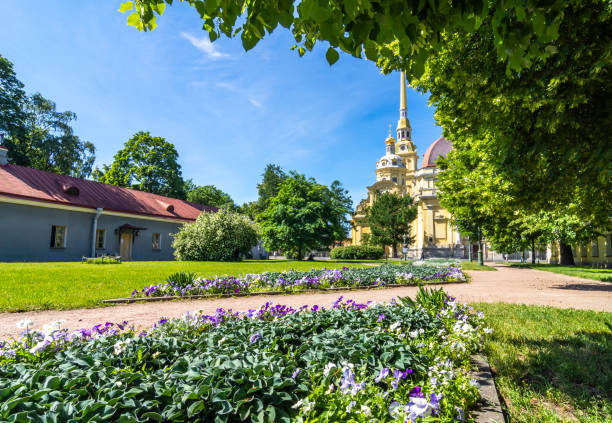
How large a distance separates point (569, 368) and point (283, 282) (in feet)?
22.3

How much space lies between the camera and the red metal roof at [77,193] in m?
20.4

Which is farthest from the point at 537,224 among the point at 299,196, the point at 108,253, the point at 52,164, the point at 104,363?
the point at 52,164

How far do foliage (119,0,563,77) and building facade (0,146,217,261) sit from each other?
24078 mm

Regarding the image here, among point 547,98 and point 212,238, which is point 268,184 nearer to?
point 212,238

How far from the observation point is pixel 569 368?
11.3ft

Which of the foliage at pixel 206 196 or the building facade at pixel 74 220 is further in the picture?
the foliage at pixel 206 196

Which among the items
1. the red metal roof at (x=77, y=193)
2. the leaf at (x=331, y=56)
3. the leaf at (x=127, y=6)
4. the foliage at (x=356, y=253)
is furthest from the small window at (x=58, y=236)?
the foliage at (x=356, y=253)

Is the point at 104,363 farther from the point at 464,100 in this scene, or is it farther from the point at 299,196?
the point at 299,196

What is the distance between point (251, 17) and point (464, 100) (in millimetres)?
3646

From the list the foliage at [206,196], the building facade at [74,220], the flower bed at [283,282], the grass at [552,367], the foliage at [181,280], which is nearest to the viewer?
the grass at [552,367]

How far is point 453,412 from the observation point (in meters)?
2.14

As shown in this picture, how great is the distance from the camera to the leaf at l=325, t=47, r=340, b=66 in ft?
6.52

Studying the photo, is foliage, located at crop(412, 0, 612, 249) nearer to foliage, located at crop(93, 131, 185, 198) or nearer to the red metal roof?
the red metal roof

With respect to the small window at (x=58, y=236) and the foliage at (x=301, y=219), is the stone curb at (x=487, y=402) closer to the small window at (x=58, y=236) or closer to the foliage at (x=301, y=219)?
the foliage at (x=301, y=219)
